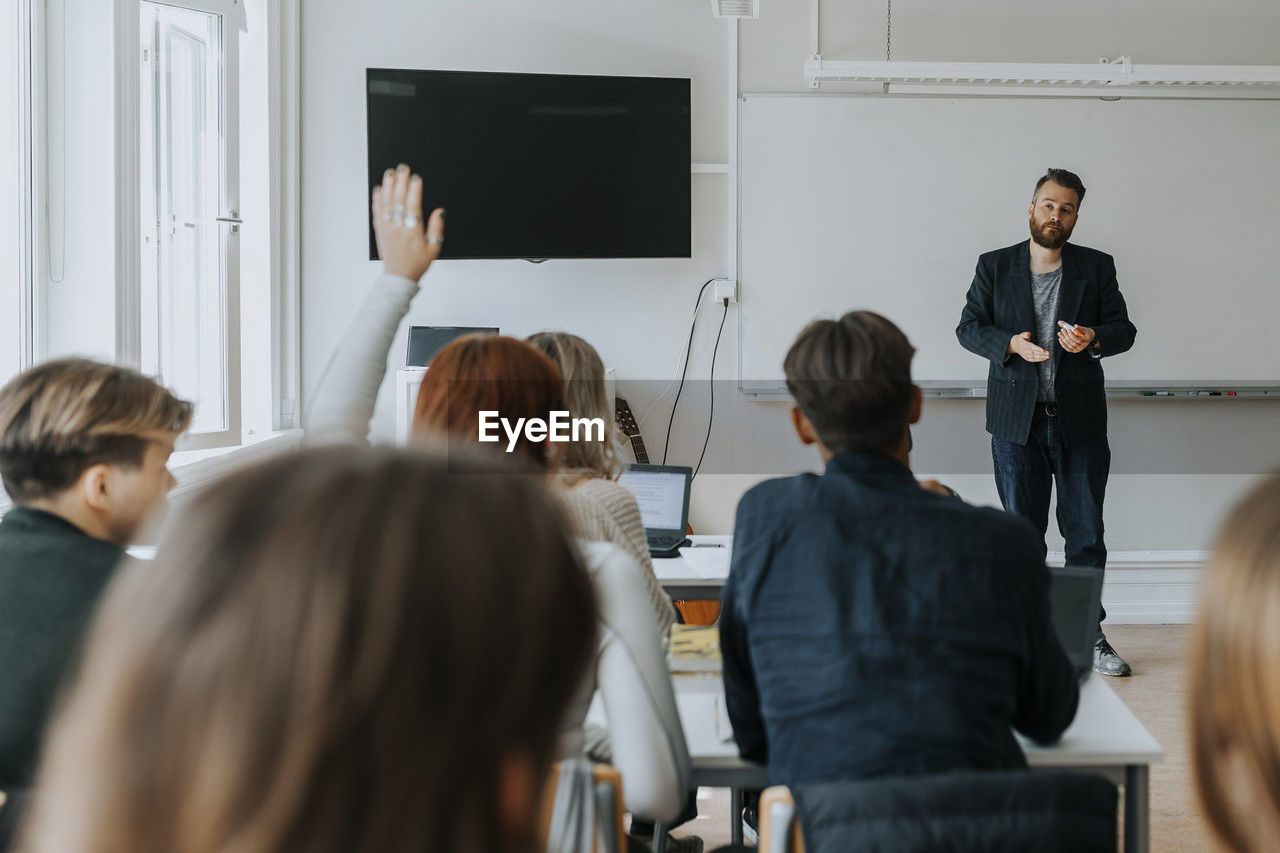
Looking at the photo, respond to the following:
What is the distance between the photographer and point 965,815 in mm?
1153

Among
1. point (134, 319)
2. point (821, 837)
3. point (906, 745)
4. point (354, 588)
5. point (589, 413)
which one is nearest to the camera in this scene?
point (354, 588)

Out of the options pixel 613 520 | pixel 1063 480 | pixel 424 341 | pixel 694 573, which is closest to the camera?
pixel 613 520

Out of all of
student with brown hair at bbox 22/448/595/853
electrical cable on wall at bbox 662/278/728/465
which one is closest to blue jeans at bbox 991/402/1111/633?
electrical cable on wall at bbox 662/278/728/465

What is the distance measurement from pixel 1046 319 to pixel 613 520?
282 centimetres

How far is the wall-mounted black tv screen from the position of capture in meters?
4.35

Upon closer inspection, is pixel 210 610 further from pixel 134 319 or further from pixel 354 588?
pixel 134 319

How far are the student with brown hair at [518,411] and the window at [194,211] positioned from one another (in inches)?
90.3

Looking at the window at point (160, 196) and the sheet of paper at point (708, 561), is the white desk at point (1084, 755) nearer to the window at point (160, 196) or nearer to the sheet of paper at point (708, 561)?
the sheet of paper at point (708, 561)

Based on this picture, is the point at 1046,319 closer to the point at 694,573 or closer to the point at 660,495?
the point at 660,495

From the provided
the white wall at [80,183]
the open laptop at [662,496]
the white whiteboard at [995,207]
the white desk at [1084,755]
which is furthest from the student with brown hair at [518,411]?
the white whiteboard at [995,207]

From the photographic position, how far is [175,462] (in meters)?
3.55

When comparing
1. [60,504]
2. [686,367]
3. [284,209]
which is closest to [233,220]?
[284,209]

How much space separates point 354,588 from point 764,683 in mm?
1110

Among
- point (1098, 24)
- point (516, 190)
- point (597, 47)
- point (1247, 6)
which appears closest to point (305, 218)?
point (516, 190)
